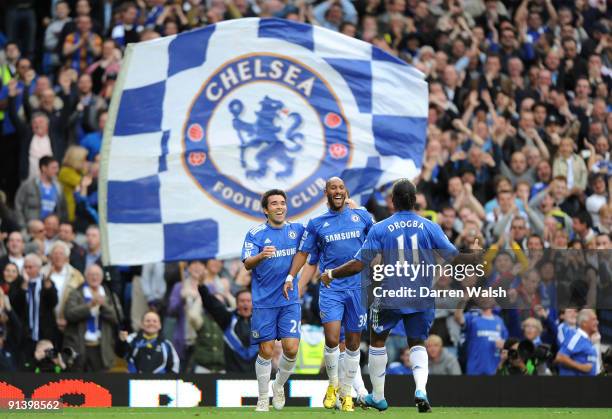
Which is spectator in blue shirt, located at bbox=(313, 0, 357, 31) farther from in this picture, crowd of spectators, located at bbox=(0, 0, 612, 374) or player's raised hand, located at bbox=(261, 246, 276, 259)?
player's raised hand, located at bbox=(261, 246, 276, 259)

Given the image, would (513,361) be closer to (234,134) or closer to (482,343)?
(482,343)

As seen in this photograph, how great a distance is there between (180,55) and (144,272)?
331cm

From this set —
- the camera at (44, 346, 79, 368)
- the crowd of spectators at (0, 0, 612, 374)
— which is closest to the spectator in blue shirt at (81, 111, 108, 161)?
the crowd of spectators at (0, 0, 612, 374)

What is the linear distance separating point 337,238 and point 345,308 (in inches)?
28.9

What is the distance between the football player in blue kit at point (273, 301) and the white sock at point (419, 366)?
177 centimetres

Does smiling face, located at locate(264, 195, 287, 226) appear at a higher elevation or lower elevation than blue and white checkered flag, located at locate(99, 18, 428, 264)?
lower

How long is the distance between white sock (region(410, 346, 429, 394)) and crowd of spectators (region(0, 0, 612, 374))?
0.93 metres

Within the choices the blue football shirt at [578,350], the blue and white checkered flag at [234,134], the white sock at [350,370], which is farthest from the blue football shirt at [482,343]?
the white sock at [350,370]

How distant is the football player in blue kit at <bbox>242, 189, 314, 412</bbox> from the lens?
14.6m

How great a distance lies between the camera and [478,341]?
17.7m

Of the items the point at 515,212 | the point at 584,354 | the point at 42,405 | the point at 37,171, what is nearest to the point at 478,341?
the point at 584,354

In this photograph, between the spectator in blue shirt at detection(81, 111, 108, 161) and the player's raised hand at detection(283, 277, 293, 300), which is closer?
the player's raised hand at detection(283, 277, 293, 300)

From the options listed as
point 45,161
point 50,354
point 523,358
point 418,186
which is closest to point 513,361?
point 523,358

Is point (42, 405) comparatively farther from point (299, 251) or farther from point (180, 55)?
point (180, 55)
